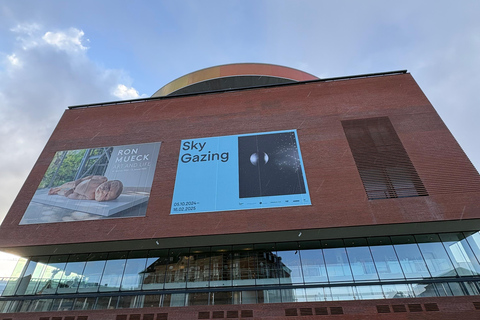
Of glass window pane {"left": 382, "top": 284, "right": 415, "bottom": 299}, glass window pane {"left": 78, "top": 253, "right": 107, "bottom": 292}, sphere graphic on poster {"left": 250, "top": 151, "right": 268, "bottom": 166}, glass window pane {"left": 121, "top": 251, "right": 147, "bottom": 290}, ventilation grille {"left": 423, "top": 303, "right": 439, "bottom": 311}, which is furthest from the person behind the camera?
sphere graphic on poster {"left": 250, "top": 151, "right": 268, "bottom": 166}

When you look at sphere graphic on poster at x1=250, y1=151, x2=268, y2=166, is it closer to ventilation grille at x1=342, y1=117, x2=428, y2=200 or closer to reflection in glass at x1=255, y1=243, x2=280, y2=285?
reflection in glass at x1=255, y1=243, x2=280, y2=285

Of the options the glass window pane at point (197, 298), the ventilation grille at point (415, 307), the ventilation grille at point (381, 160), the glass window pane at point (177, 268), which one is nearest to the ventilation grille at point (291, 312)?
the glass window pane at point (197, 298)

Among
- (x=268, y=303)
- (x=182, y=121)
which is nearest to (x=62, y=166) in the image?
A: (x=182, y=121)

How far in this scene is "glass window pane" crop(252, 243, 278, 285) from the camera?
14.6 meters

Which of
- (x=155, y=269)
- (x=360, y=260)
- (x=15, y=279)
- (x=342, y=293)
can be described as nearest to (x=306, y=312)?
(x=342, y=293)

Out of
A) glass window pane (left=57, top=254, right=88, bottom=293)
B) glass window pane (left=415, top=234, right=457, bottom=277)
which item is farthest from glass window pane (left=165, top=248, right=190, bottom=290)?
glass window pane (left=415, top=234, right=457, bottom=277)

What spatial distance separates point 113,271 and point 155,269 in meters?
2.45

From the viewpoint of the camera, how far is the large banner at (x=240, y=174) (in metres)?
15.3

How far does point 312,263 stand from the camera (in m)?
14.8

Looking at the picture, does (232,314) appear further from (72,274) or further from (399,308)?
(72,274)

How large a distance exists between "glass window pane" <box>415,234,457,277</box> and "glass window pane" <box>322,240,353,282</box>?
3.95 m

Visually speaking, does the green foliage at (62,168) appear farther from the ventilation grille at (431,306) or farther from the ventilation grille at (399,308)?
the ventilation grille at (431,306)

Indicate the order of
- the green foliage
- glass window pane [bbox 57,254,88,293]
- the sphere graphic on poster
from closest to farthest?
glass window pane [bbox 57,254,88,293]
the sphere graphic on poster
the green foliage

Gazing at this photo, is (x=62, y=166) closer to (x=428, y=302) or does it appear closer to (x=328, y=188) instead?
(x=328, y=188)
